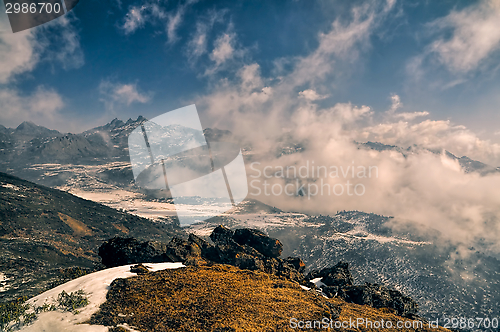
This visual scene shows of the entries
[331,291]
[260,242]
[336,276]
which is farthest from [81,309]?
[336,276]

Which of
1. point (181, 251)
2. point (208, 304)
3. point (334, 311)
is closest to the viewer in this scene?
point (208, 304)

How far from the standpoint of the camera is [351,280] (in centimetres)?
4231

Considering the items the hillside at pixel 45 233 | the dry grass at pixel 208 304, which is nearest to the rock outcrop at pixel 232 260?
the hillside at pixel 45 233

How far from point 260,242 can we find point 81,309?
102 ft

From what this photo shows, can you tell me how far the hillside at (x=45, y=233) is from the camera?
4750 centimetres

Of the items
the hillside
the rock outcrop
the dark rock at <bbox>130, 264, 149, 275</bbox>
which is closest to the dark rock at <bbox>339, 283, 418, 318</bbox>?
the rock outcrop

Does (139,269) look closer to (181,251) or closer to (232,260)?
(181,251)

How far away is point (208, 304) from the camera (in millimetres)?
20500

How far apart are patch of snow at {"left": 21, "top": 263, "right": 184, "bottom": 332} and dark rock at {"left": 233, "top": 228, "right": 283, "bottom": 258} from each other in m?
22.7

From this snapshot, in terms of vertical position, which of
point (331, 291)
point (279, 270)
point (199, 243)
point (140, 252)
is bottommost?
point (331, 291)

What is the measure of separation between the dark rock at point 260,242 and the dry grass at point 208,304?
56.0ft

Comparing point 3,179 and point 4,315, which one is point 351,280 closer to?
point 4,315

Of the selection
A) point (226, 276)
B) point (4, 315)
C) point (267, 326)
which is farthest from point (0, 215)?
point (267, 326)

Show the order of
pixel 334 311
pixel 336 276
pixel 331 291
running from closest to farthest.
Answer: pixel 334 311, pixel 331 291, pixel 336 276
